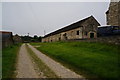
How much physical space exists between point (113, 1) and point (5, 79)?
80.4ft

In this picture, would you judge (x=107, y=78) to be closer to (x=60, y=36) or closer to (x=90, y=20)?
(x=90, y=20)

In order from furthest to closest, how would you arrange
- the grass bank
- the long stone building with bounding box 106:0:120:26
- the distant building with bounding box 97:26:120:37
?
the long stone building with bounding box 106:0:120:26, the distant building with bounding box 97:26:120:37, the grass bank

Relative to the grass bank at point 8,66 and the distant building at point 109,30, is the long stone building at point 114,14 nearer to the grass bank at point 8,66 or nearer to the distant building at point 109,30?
the distant building at point 109,30

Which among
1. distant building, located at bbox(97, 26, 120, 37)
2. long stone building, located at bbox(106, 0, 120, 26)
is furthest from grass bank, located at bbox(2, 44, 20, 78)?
long stone building, located at bbox(106, 0, 120, 26)

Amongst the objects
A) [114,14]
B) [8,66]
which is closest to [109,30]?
[114,14]

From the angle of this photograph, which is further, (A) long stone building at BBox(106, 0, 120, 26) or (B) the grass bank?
(A) long stone building at BBox(106, 0, 120, 26)

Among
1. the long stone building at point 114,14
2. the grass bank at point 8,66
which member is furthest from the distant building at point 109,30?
the grass bank at point 8,66

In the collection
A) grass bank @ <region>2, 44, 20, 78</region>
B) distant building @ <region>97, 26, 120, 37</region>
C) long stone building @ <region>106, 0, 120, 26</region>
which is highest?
long stone building @ <region>106, 0, 120, 26</region>

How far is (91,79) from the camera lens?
257 inches

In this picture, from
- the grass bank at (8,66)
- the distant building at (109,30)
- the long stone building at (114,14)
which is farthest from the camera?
the long stone building at (114,14)

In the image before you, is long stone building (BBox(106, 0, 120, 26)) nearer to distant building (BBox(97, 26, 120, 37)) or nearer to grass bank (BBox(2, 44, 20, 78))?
distant building (BBox(97, 26, 120, 37))

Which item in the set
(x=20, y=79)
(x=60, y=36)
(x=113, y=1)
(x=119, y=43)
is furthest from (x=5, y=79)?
(x=60, y=36)

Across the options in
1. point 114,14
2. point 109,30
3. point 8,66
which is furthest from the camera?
point 114,14

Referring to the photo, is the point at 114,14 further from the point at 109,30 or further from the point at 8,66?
the point at 8,66
